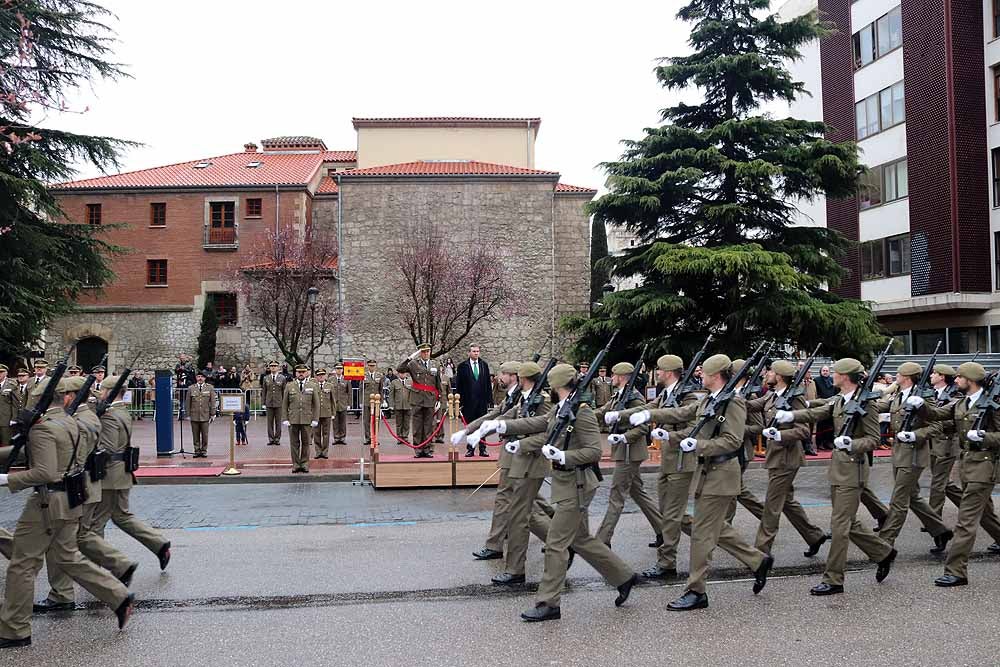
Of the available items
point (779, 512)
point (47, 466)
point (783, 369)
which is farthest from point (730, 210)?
point (47, 466)

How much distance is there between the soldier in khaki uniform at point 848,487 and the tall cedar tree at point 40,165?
62.7ft

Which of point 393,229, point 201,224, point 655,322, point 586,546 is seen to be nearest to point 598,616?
point 586,546

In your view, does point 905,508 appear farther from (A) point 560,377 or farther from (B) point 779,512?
(A) point 560,377

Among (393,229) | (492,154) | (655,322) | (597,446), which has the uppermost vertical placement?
(492,154)

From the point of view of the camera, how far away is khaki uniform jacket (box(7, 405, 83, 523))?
6301 millimetres

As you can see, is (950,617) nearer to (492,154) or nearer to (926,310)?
(926,310)

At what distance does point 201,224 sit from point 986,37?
32.5 m

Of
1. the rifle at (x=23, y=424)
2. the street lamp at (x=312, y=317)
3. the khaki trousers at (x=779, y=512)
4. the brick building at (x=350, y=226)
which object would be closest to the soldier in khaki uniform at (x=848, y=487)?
the khaki trousers at (x=779, y=512)

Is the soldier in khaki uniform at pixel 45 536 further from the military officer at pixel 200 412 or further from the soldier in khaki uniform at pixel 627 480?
the military officer at pixel 200 412

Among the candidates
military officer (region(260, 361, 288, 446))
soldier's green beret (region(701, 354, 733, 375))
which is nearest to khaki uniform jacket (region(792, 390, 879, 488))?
soldier's green beret (region(701, 354, 733, 375))

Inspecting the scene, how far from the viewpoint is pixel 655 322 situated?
2081 cm

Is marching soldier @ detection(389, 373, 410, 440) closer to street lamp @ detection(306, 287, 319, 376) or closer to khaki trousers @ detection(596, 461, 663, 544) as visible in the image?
street lamp @ detection(306, 287, 319, 376)

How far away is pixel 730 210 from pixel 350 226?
72.8 ft

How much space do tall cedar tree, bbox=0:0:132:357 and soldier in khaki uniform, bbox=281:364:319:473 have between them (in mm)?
8664
